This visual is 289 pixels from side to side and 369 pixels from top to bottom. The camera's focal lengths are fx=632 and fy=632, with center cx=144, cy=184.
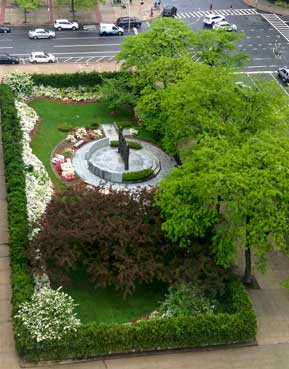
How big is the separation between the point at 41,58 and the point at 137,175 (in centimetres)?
2765

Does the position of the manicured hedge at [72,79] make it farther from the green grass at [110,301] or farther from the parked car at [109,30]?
the green grass at [110,301]

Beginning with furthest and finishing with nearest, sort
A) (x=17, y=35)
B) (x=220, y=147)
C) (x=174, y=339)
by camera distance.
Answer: (x=17, y=35) < (x=220, y=147) < (x=174, y=339)

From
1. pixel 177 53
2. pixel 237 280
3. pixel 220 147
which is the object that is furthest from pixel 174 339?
pixel 177 53

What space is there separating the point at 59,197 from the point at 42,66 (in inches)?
1316

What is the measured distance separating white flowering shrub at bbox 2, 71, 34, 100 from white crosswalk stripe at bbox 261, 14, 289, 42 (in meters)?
38.9

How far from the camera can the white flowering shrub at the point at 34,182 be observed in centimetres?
4607

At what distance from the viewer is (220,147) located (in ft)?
132

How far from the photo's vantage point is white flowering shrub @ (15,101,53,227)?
151ft

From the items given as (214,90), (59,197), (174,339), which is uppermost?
(214,90)

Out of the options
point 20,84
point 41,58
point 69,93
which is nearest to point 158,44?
point 69,93

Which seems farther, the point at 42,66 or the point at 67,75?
the point at 42,66

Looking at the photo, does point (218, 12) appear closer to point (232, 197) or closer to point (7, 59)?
point (7, 59)

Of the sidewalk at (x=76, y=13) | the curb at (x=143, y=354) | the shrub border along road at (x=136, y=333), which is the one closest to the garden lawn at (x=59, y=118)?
the shrub border along road at (x=136, y=333)

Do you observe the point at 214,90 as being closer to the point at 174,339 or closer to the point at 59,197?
the point at 59,197
